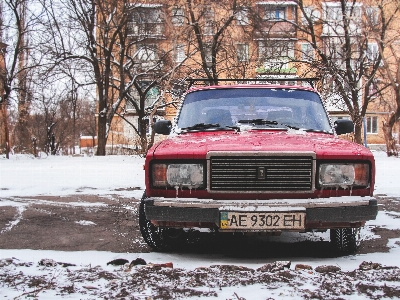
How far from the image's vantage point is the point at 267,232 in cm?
396

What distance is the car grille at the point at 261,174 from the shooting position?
3.97 metres

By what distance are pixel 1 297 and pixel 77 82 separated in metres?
23.7

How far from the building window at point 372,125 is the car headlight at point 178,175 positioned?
150 feet

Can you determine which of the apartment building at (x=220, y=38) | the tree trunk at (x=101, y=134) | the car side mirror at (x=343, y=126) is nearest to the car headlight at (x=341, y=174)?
the car side mirror at (x=343, y=126)

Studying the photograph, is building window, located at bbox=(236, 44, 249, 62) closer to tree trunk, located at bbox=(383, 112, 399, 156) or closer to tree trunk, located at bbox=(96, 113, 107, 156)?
tree trunk, located at bbox=(383, 112, 399, 156)

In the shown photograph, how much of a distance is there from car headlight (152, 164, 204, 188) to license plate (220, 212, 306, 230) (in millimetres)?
436

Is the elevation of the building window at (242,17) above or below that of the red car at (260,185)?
above

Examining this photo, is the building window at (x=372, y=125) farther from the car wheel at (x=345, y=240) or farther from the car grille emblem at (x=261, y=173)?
the car grille emblem at (x=261, y=173)

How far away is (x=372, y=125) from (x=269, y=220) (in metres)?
45.9

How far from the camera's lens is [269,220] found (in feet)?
12.6

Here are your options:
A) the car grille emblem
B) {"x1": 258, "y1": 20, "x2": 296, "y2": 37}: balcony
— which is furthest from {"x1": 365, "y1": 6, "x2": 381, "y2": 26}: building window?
the car grille emblem

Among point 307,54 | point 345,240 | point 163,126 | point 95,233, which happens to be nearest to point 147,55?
point 307,54

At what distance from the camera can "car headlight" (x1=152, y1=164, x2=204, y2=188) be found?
13.4 feet

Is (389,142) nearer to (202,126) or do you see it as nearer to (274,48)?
(274,48)
